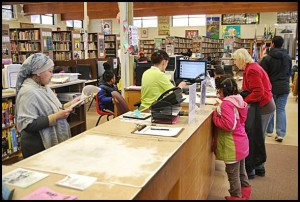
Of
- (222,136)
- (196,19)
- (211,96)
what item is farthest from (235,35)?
(222,136)

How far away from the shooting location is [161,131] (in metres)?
2.29

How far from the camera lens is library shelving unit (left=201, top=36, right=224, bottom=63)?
17.0m

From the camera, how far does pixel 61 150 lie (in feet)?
6.11

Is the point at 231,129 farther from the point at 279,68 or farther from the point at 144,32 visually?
the point at 144,32

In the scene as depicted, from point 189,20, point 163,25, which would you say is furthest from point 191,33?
point 163,25

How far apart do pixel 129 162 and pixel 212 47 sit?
57.5 ft

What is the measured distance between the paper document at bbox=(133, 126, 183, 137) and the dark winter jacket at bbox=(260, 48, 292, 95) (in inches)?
105

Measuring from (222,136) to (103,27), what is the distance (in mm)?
18553

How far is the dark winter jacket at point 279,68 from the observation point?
4.40m

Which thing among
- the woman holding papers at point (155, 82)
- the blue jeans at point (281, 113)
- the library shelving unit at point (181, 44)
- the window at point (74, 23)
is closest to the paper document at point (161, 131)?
the woman holding papers at point (155, 82)

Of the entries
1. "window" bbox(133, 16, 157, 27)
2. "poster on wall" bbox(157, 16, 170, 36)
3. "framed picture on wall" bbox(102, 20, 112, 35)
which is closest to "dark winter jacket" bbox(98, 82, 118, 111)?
"poster on wall" bbox(157, 16, 170, 36)

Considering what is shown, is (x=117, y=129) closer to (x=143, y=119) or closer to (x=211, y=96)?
(x=143, y=119)

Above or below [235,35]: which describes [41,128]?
below

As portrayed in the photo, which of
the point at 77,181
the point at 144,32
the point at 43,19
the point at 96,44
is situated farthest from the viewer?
the point at 144,32
